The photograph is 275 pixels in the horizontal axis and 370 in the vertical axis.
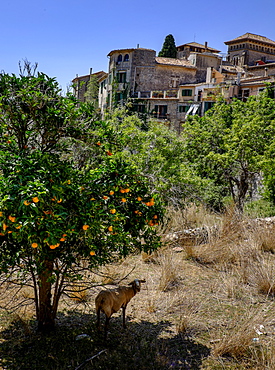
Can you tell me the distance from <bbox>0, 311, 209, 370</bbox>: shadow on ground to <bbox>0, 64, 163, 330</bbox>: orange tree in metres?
0.37

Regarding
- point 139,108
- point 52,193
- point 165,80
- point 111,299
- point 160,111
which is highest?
point 165,80

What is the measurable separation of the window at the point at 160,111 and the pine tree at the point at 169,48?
1342cm

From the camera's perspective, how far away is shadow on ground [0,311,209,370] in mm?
4613

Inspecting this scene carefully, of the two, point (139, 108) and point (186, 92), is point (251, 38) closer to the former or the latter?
point (186, 92)

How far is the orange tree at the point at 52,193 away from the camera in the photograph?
343cm

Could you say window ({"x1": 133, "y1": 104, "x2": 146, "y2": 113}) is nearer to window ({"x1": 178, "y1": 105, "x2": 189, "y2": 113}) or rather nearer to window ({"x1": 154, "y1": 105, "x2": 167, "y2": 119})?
window ({"x1": 154, "y1": 105, "x2": 167, "y2": 119})

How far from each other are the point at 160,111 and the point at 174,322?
39.1m

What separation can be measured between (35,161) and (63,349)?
8.88ft

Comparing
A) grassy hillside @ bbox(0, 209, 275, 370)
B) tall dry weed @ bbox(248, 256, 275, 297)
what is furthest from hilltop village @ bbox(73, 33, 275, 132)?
tall dry weed @ bbox(248, 256, 275, 297)

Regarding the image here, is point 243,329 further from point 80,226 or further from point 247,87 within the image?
point 247,87

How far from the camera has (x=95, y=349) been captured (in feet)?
16.3

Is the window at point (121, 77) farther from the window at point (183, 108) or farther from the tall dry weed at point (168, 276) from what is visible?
the tall dry weed at point (168, 276)

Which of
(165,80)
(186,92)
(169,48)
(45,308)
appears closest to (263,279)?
(45,308)

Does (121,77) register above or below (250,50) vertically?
below
